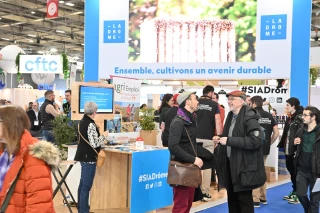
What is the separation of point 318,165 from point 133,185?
6.17ft

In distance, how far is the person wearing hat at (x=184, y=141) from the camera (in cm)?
354

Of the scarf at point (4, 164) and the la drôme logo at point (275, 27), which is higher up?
the la drôme logo at point (275, 27)

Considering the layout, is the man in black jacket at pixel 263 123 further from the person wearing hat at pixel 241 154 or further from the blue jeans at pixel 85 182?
the blue jeans at pixel 85 182

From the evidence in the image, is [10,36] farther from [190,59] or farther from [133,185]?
[133,185]

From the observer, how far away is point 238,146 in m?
3.31

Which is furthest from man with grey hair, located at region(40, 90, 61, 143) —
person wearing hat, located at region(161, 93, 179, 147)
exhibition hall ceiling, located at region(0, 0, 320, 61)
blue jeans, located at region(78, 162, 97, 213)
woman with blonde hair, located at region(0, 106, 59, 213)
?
exhibition hall ceiling, located at region(0, 0, 320, 61)

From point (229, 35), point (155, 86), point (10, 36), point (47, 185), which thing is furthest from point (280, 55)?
point (10, 36)

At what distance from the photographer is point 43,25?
56.9ft

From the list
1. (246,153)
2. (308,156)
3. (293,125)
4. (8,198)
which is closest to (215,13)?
(293,125)

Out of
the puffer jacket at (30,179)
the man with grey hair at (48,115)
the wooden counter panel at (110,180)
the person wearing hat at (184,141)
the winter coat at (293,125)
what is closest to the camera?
the puffer jacket at (30,179)

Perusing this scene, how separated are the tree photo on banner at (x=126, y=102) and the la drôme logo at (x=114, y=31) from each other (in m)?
1.62

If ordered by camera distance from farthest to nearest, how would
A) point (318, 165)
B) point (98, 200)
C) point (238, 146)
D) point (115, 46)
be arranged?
1. point (115, 46)
2. point (98, 200)
3. point (318, 165)
4. point (238, 146)

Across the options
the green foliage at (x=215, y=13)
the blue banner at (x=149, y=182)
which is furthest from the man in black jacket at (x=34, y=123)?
the blue banner at (x=149, y=182)

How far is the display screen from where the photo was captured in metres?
5.23
